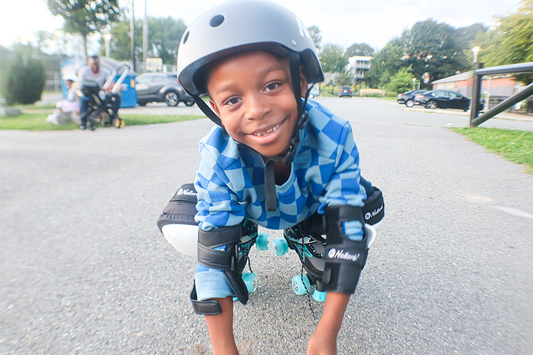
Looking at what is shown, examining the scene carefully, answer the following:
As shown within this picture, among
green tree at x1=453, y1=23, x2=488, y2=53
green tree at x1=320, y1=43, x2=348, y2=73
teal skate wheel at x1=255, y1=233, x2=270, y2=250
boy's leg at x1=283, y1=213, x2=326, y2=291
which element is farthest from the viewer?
green tree at x1=320, y1=43, x2=348, y2=73

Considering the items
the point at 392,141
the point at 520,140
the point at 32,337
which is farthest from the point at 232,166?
the point at 520,140

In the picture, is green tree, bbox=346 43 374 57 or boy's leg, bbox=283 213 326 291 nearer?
boy's leg, bbox=283 213 326 291

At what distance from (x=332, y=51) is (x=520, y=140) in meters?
86.7

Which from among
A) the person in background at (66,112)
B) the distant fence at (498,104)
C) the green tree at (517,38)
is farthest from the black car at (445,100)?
the person in background at (66,112)

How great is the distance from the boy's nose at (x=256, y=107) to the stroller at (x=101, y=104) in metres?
7.27

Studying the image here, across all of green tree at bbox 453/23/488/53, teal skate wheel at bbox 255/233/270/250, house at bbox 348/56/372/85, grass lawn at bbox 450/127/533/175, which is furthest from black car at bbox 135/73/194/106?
house at bbox 348/56/372/85

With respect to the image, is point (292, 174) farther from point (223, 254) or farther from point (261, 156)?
point (223, 254)

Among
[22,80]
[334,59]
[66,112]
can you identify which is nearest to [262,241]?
[66,112]

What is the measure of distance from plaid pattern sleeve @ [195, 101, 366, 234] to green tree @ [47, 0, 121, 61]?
27.3m

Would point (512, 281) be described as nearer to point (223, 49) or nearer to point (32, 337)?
point (223, 49)

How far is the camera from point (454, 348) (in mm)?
1351

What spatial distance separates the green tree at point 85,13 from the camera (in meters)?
24.5

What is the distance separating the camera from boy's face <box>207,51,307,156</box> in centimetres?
117

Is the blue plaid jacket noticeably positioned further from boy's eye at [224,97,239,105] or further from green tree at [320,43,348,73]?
green tree at [320,43,348,73]
